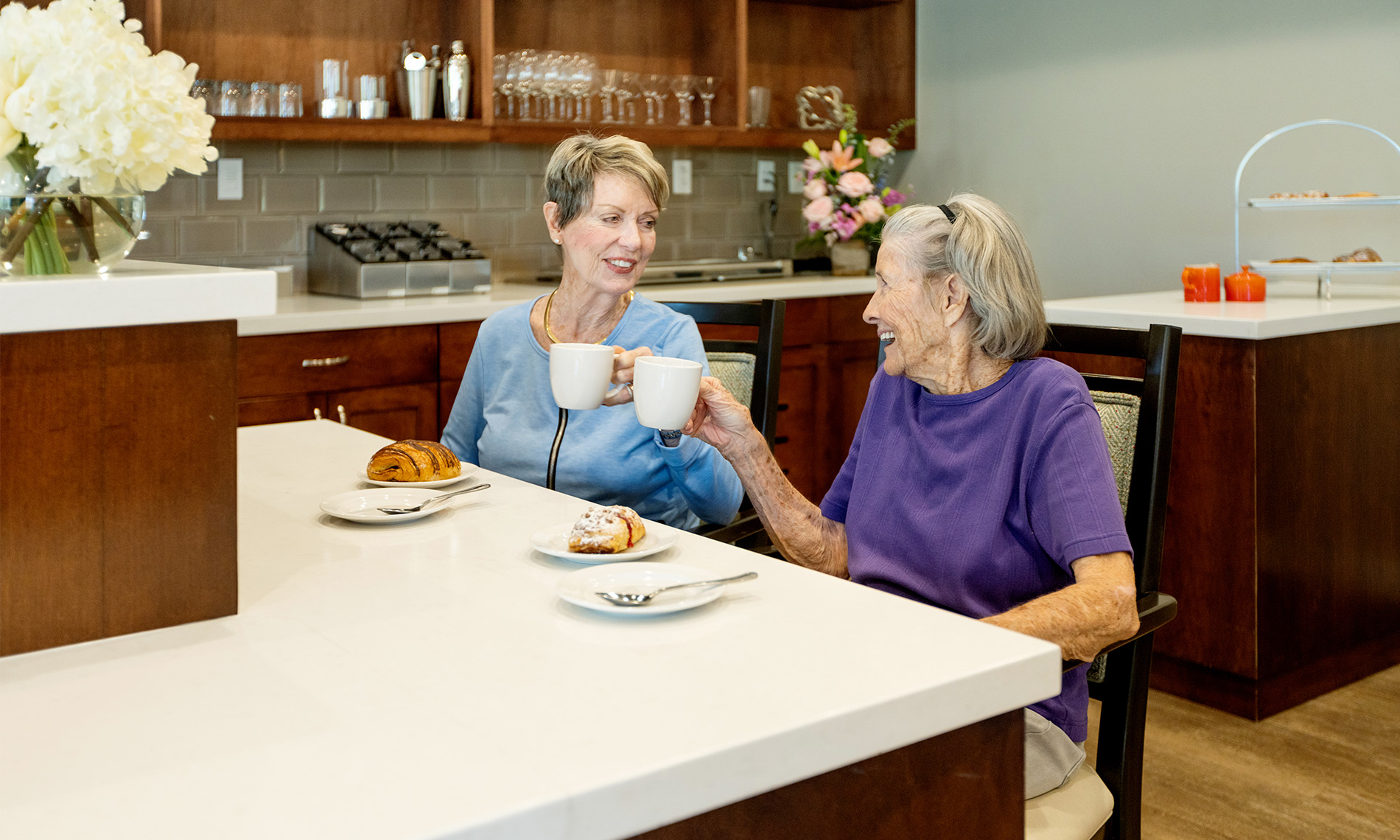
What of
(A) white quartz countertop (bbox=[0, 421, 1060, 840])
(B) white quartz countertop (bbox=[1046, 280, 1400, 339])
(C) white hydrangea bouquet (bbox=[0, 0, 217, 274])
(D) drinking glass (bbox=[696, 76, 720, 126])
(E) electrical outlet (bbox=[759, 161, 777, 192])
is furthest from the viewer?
(E) electrical outlet (bbox=[759, 161, 777, 192])

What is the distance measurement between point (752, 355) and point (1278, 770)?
145 centimetres

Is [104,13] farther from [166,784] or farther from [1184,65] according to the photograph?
[1184,65]

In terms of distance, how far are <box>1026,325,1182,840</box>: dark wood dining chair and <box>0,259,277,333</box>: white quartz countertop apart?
948 millimetres

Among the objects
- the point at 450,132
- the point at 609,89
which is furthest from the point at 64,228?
the point at 609,89

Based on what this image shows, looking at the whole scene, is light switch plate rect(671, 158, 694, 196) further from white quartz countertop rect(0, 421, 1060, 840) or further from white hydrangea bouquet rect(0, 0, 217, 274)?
white hydrangea bouquet rect(0, 0, 217, 274)

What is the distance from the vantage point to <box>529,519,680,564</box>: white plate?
1271 millimetres

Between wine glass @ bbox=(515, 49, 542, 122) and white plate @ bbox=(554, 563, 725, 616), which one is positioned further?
wine glass @ bbox=(515, 49, 542, 122)

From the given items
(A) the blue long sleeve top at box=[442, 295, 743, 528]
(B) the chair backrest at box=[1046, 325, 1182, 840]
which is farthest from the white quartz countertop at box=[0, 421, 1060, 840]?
(A) the blue long sleeve top at box=[442, 295, 743, 528]

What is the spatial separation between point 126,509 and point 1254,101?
12.1 ft

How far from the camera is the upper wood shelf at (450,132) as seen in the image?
3543 mm

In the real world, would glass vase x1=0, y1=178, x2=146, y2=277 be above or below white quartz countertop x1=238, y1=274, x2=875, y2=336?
above

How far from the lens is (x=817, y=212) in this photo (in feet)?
14.7

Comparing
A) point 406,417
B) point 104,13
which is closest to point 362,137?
point 406,417

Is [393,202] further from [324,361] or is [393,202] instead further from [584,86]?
[324,361]
